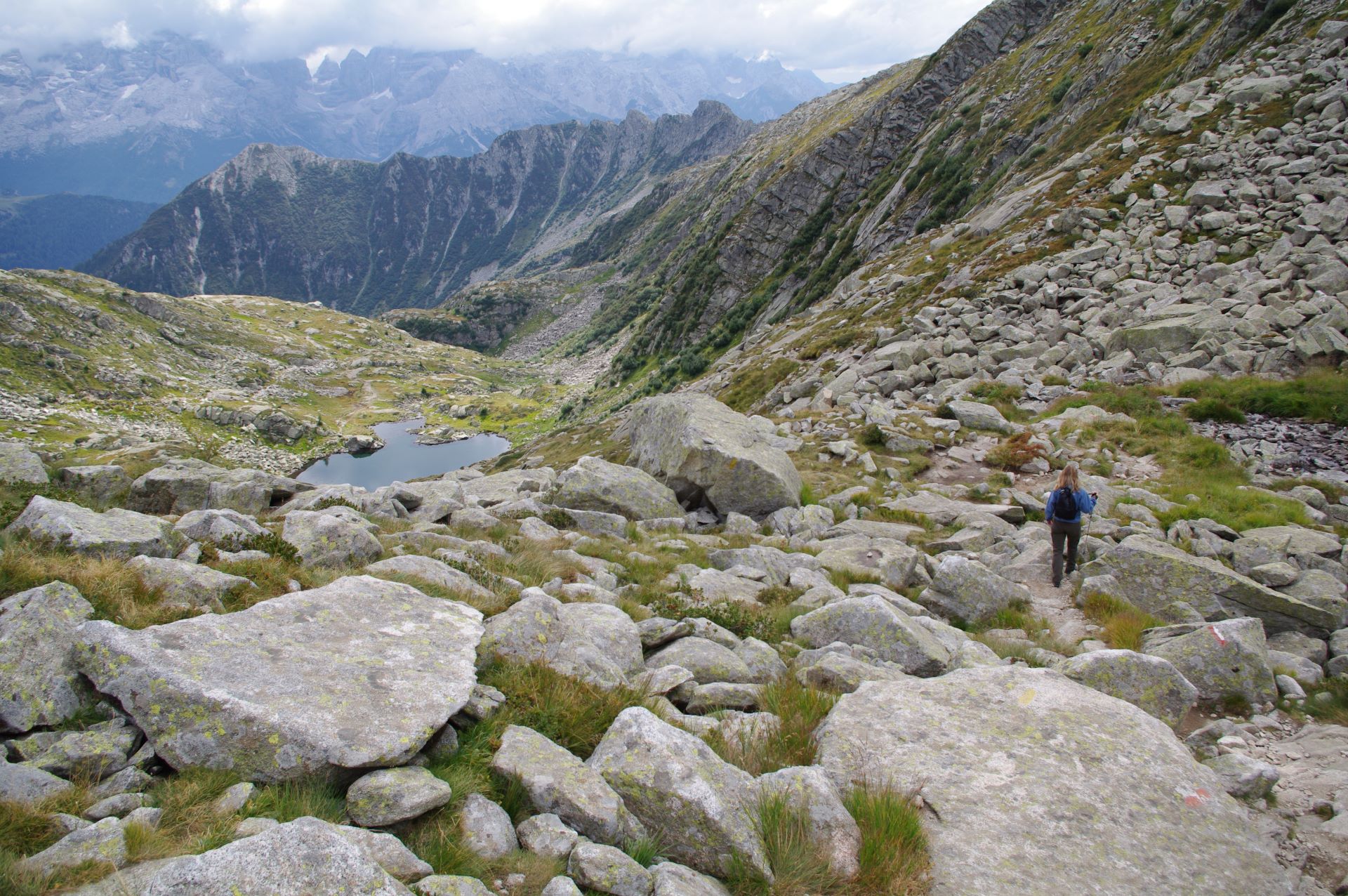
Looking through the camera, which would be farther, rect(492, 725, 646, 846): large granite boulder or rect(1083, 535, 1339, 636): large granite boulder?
rect(1083, 535, 1339, 636): large granite boulder

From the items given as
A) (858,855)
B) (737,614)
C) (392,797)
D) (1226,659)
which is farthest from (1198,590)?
(392,797)

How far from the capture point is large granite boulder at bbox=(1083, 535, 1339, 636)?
367 inches

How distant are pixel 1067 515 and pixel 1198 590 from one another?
2.34 meters

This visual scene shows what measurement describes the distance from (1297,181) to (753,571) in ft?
99.8

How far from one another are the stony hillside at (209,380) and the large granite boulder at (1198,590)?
218 ft

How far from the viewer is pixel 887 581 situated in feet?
39.4

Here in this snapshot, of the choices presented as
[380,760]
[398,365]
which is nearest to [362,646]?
[380,760]

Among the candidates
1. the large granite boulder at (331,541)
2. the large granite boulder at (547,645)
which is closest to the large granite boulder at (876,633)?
the large granite boulder at (547,645)

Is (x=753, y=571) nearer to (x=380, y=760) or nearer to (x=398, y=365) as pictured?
(x=380, y=760)

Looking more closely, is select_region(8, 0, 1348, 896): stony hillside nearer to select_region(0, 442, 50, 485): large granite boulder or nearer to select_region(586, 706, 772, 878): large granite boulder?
select_region(586, 706, 772, 878): large granite boulder

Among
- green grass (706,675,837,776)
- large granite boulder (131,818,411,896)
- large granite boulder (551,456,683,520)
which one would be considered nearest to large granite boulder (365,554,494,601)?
green grass (706,675,837,776)

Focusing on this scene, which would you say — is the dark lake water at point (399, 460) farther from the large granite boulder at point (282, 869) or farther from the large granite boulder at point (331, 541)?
the large granite boulder at point (282, 869)

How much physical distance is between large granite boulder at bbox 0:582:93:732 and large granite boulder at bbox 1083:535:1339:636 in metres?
14.2

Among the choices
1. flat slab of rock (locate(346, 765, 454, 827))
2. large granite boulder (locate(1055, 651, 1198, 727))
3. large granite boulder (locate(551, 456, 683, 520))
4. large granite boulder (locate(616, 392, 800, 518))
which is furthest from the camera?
large granite boulder (locate(616, 392, 800, 518))
